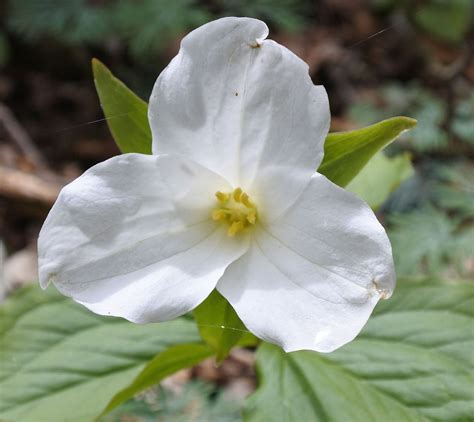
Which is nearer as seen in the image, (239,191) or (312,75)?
(239,191)

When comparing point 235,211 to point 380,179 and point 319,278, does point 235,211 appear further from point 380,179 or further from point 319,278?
point 380,179

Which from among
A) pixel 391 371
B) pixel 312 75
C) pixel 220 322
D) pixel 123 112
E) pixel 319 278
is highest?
pixel 123 112

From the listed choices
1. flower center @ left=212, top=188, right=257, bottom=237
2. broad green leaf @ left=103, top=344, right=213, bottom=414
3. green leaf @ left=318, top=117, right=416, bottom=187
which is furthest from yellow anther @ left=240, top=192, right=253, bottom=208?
broad green leaf @ left=103, top=344, right=213, bottom=414

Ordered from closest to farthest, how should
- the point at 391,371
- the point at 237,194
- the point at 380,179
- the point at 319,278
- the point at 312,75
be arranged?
the point at 319,278
the point at 237,194
the point at 391,371
the point at 380,179
the point at 312,75

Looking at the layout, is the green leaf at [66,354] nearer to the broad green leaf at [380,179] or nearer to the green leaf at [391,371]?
the green leaf at [391,371]

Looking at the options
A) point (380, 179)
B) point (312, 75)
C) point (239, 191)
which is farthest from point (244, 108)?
point (312, 75)

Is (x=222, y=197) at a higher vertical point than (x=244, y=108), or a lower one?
lower

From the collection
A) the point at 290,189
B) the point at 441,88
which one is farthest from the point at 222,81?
the point at 441,88

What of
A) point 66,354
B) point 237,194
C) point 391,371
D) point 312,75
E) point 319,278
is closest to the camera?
point 319,278
